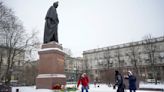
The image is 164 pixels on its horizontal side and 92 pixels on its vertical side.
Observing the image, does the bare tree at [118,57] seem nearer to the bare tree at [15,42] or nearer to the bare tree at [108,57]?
the bare tree at [108,57]

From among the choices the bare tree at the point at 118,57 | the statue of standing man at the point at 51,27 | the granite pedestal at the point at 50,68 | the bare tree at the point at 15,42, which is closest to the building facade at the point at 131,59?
the bare tree at the point at 118,57

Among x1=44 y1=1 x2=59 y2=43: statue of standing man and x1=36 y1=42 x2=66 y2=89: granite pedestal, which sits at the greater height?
x1=44 y1=1 x2=59 y2=43: statue of standing man

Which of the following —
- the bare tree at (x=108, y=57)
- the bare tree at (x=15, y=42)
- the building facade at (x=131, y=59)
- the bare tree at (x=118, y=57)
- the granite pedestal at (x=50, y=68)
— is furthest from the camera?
the bare tree at (x=108, y=57)

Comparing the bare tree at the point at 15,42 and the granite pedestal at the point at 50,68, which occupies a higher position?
the bare tree at the point at 15,42

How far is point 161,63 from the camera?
205 ft

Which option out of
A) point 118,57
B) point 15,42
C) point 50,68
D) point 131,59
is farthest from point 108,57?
point 50,68

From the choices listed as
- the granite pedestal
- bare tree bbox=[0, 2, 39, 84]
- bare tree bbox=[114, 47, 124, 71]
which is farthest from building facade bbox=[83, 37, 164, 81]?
the granite pedestal

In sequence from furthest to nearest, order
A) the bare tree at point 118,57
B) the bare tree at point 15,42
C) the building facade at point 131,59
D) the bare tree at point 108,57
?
the bare tree at point 108,57 < the bare tree at point 118,57 < the building facade at point 131,59 < the bare tree at point 15,42

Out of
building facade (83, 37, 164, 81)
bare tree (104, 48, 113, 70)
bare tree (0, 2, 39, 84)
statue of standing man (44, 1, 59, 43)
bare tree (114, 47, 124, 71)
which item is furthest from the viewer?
bare tree (104, 48, 113, 70)

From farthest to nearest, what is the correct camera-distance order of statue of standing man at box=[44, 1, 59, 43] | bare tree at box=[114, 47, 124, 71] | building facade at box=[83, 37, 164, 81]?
bare tree at box=[114, 47, 124, 71] → building facade at box=[83, 37, 164, 81] → statue of standing man at box=[44, 1, 59, 43]

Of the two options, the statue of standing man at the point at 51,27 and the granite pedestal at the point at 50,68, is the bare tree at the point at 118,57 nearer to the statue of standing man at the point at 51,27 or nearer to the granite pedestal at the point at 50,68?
the statue of standing man at the point at 51,27

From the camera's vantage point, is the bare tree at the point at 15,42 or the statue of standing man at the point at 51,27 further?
the bare tree at the point at 15,42

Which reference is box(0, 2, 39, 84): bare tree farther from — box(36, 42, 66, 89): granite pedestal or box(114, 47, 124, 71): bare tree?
box(114, 47, 124, 71): bare tree

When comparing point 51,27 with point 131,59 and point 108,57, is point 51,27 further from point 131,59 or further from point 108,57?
point 108,57
